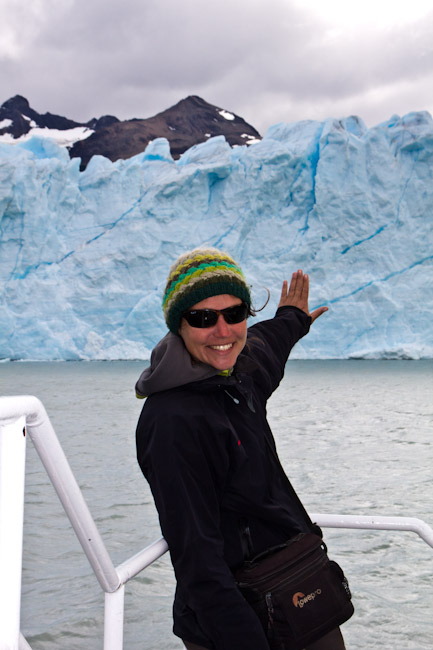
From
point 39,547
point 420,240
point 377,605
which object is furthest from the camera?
point 420,240

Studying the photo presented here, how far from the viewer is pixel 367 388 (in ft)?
46.0

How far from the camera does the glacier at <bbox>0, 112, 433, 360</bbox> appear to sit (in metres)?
17.5

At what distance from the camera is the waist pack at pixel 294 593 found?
962mm

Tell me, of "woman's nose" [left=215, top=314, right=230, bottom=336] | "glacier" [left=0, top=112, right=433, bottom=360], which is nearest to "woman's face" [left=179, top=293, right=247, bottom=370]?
"woman's nose" [left=215, top=314, right=230, bottom=336]

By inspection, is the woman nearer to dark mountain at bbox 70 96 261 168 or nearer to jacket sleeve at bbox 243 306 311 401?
jacket sleeve at bbox 243 306 311 401

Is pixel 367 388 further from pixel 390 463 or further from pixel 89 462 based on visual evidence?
pixel 89 462

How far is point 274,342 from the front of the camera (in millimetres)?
1403

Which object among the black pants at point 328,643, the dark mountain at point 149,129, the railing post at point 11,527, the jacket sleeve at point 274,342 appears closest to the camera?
the railing post at point 11,527

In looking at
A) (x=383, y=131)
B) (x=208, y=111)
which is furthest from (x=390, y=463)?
(x=208, y=111)

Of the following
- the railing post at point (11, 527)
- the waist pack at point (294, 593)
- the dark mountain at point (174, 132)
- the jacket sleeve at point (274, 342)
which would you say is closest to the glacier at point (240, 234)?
the dark mountain at point (174, 132)

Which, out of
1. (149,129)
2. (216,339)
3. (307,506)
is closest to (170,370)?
(216,339)

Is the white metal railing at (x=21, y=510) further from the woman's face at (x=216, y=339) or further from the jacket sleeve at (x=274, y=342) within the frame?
the jacket sleeve at (x=274, y=342)

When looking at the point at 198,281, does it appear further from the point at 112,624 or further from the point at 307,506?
the point at 307,506

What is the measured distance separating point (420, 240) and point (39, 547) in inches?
622
